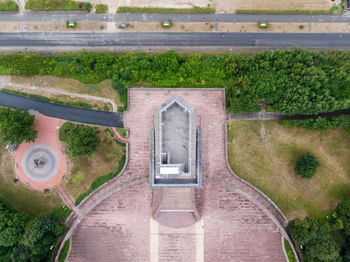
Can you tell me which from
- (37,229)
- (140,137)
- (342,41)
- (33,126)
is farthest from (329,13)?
(37,229)

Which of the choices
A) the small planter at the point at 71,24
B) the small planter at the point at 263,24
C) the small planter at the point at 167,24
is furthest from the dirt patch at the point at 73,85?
the small planter at the point at 263,24

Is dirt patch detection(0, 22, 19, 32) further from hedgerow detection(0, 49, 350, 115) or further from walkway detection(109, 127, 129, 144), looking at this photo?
walkway detection(109, 127, 129, 144)

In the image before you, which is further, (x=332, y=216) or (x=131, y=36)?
(x=131, y=36)

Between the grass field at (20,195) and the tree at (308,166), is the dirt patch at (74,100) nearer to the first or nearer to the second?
→ the grass field at (20,195)

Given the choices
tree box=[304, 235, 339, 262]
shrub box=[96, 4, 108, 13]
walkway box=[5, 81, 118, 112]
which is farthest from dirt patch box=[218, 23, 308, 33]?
tree box=[304, 235, 339, 262]

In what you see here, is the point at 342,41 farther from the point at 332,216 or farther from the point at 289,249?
the point at 289,249

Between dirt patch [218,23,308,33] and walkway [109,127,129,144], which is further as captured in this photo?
dirt patch [218,23,308,33]
